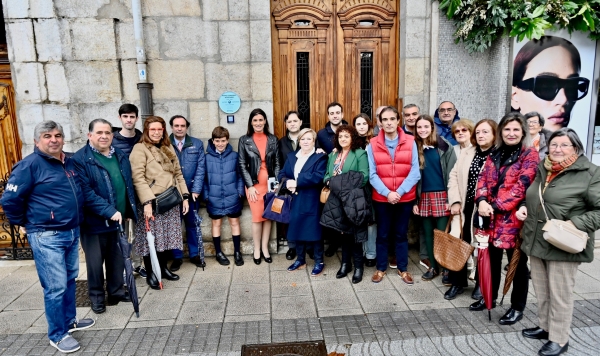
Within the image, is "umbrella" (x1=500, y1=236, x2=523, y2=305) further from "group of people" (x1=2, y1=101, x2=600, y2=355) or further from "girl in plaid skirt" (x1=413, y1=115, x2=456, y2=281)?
"girl in plaid skirt" (x1=413, y1=115, x2=456, y2=281)

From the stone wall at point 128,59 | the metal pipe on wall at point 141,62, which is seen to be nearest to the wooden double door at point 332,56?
the stone wall at point 128,59

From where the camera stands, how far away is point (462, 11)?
Result: 5434 mm

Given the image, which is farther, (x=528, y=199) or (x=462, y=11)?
(x=462, y=11)

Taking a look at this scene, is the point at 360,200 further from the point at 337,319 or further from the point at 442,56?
the point at 442,56

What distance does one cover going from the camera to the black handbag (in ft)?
15.0

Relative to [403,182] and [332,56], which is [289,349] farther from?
[332,56]

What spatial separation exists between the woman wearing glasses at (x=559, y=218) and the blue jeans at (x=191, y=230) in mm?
3740

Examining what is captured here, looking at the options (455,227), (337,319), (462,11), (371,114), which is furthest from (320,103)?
(337,319)

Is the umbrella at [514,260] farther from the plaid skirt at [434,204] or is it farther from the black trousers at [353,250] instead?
the black trousers at [353,250]

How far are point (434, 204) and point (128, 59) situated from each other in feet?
14.5

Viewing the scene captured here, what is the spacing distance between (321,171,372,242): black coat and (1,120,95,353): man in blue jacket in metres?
2.55

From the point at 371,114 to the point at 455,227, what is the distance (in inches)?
92.5

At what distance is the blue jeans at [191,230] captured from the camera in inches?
205

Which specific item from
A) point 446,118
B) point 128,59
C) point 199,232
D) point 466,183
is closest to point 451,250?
point 466,183
